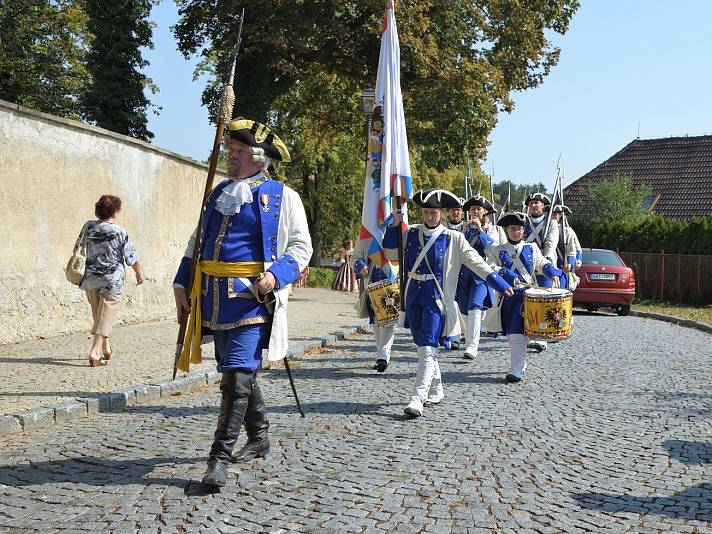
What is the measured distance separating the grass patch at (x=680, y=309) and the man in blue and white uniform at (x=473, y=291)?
876 cm

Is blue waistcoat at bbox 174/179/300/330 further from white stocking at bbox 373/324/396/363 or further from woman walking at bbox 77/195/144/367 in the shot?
white stocking at bbox 373/324/396/363

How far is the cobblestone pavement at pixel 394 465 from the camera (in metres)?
4.66

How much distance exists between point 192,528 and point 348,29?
19.9 meters

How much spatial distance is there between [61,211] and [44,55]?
21.9m

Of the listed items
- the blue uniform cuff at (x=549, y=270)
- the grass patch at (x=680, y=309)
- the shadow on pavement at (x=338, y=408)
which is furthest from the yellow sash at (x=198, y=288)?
the grass patch at (x=680, y=309)

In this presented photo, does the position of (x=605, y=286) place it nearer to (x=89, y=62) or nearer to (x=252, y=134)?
(x=252, y=134)

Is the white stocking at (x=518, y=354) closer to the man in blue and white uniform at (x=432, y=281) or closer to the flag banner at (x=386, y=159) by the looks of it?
the man in blue and white uniform at (x=432, y=281)

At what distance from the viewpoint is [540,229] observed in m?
12.5

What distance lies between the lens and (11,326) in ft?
36.4

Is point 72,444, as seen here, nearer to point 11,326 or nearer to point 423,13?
point 11,326

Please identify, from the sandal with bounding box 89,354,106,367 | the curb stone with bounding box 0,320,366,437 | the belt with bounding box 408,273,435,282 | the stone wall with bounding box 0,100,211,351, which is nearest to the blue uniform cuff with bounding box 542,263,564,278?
the belt with bounding box 408,273,435,282

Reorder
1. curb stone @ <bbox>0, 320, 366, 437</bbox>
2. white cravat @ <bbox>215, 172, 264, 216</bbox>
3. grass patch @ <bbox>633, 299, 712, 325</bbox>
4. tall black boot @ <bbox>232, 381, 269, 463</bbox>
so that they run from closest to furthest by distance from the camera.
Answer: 1. white cravat @ <bbox>215, 172, 264, 216</bbox>
2. tall black boot @ <bbox>232, 381, 269, 463</bbox>
3. curb stone @ <bbox>0, 320, 366, 437</bbox>
4. grass patch @ <bbox>633, 299, 712, 325</bbox>

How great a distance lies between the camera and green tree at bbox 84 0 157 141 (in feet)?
99.0

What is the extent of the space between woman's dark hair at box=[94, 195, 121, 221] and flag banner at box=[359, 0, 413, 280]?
275cm
